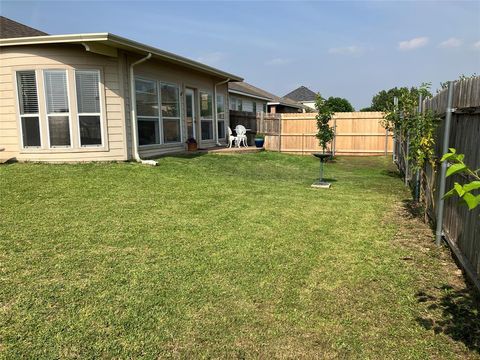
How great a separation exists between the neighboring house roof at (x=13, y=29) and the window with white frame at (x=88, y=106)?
11.7ft

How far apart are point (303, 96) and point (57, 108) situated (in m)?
41.4

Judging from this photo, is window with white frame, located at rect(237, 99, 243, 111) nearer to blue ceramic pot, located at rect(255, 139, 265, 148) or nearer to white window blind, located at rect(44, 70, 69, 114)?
blue ceramic pot, located at rect(255, 139, 265, 148)

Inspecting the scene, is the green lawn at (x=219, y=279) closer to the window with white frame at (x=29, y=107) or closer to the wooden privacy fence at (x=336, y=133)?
the window with white frame at (x=29, y=107)

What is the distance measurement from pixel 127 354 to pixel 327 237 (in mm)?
2954

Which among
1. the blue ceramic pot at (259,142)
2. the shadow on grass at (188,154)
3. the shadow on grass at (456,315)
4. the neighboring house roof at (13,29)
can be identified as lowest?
the shadow on grass at (456,315)

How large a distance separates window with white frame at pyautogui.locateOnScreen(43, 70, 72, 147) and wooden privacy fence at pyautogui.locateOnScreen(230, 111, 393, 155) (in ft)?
31.7

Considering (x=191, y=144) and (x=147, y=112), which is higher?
(x=147, y=112)

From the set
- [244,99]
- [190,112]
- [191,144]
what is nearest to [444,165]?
[191,144]

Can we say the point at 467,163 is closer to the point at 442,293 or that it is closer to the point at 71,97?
the point at 442,293

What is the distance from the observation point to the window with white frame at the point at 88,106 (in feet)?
30.1

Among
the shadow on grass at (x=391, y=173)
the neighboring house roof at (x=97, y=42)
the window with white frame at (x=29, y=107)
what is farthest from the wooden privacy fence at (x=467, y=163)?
the window with white frame at (x=29, y=107)

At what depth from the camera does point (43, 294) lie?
10.3ft

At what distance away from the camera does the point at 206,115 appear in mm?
14312

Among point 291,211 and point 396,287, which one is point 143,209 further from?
point 396,287
